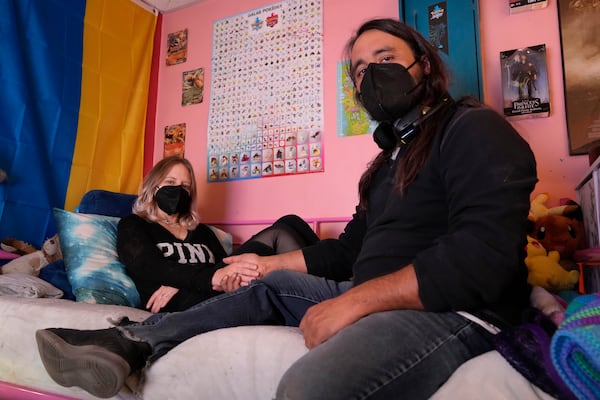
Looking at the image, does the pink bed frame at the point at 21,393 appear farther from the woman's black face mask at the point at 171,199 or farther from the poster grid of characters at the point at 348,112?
the poster grid of characters at the point at 348,112

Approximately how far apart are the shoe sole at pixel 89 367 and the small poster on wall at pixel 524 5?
1875mm

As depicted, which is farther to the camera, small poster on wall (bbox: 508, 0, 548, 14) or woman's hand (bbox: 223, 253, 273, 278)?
small poster on wall (bbox: 508, 0, 548, 14)

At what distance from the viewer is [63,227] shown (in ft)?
5.62

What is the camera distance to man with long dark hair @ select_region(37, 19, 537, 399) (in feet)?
2.31

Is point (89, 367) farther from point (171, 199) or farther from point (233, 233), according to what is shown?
point (233, 233)

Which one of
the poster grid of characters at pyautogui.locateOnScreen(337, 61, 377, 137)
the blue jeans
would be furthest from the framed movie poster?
the blue jeans

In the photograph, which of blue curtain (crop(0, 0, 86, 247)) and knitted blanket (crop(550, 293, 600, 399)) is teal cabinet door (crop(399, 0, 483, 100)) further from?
blue curtain (crop(0, 0, 86, 247))

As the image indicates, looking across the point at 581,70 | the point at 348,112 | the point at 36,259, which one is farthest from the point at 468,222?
the point at 36,259

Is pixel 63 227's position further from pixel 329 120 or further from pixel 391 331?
pixel 391 331

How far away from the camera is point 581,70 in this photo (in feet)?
5.53

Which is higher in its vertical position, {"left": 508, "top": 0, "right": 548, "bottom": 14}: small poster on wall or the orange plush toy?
{"left": 508, "top": 0, "right": 548, "bottom": 14}: small poster on wall

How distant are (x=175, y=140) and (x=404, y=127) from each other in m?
1.83

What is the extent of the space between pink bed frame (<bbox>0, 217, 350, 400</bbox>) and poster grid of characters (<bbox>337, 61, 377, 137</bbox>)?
42 cm

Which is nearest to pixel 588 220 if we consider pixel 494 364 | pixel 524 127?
pixel 524 127
